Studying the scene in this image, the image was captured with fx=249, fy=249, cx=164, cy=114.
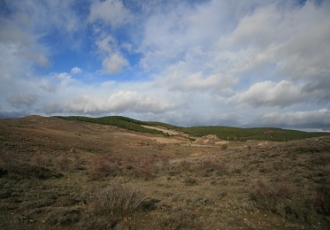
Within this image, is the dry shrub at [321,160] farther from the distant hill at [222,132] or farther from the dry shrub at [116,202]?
the distant hill at [222,132]

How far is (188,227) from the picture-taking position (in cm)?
751

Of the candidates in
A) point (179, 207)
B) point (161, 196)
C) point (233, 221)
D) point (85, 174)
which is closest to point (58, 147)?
point (85, 174)

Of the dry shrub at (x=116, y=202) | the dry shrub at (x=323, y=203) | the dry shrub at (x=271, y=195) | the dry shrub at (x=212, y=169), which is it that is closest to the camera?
the dry shrub at (x=116, y=202)

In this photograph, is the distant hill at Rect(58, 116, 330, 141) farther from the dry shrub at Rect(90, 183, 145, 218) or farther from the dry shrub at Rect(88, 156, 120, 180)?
the dry shrub at Rect(90, 183, 145, 218)

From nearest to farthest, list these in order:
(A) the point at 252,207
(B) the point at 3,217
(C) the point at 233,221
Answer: (B) the point at 3,217
(C) the point at 233,221
(A) the point at 252,207

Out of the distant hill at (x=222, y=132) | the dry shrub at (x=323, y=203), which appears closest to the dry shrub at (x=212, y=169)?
the dry shrub at (x=323, y=203)

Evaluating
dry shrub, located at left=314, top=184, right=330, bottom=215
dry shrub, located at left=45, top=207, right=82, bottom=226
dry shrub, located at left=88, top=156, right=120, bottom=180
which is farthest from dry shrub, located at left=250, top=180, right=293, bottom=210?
dry shrub, located at left=88, top=156, right=120, bottom=180

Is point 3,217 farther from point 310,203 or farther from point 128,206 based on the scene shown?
point 310,203

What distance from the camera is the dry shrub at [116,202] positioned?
8.20 metres

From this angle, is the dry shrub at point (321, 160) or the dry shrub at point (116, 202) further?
the dry shrub at point (321, 160)

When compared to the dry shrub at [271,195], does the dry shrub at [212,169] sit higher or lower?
lower

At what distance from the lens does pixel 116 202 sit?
8.46 metres

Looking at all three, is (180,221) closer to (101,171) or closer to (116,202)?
(116,202)

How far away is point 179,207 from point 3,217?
18.8ft
